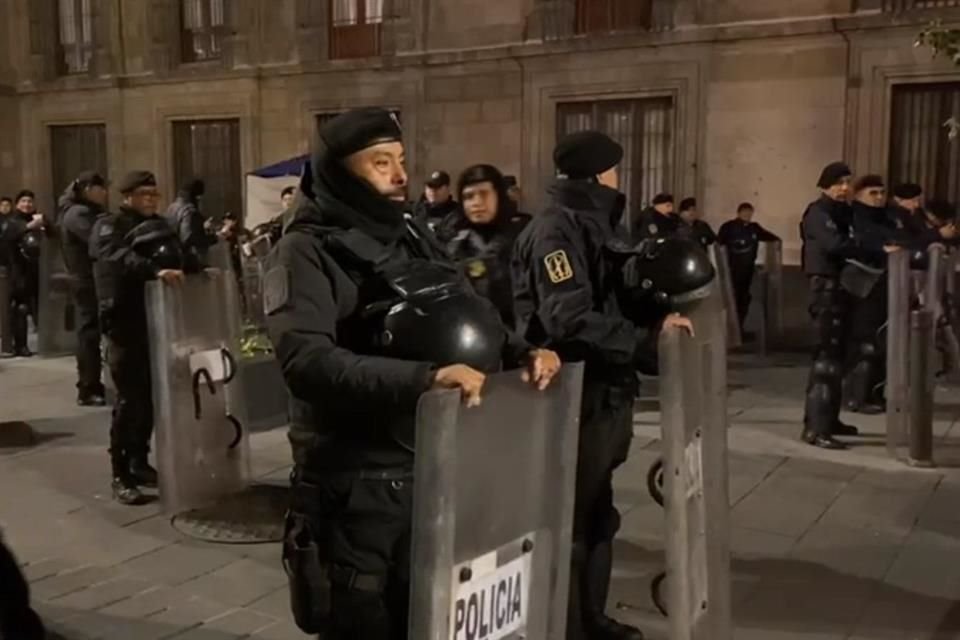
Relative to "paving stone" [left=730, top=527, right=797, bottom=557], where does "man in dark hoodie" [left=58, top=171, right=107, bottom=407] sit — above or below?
above

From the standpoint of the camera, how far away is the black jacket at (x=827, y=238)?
721cm

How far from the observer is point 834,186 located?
7551mm

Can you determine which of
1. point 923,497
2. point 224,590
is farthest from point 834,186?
A: point 224,590

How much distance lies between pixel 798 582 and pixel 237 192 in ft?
48.6

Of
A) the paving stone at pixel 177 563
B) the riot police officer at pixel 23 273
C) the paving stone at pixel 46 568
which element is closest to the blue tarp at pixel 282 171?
the riot police officer at pixel 23 273

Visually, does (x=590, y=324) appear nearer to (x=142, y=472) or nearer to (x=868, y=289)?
(x=142, y=472)

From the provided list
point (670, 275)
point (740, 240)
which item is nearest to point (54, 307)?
point (740, 240)

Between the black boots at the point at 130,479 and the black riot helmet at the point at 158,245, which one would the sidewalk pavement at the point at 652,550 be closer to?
the black boots at the point at 130,479

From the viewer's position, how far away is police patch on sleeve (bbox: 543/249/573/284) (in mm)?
3662

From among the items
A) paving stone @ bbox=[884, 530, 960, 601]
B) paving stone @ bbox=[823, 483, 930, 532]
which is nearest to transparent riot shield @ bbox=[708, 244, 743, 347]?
paving stone @ bbox=[823, 483, 930, 532]

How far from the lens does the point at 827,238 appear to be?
7.20m

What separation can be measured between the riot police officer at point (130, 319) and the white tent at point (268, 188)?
7.25m

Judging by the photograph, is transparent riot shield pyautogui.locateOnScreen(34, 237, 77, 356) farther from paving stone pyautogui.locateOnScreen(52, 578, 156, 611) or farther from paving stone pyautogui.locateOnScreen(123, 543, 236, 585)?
paving stone pyautogui.locateOnScreen(52, 578, 156, 611)

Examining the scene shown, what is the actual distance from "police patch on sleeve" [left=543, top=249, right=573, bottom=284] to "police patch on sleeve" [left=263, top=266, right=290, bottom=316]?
129 cm
